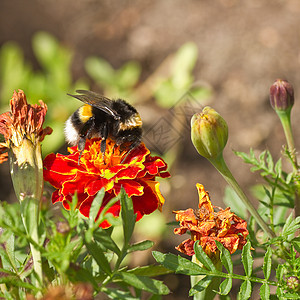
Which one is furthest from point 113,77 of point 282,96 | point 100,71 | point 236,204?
point 282,96

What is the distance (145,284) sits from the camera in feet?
2.22

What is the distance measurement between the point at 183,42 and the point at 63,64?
0.73m

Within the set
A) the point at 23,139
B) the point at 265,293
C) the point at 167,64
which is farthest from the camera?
the point at 167,64

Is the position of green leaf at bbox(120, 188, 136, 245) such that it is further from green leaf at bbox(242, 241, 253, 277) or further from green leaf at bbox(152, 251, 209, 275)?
green leaf at bbox(242, 241, 253, 277)

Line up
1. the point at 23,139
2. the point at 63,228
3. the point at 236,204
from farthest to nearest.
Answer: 1. the point at 236,204
2. the point at 23,139
3. the point at 63,228

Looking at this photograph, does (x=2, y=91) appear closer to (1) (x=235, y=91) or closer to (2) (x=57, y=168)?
(1) (x=235, y=91)

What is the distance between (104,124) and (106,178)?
0.19 m

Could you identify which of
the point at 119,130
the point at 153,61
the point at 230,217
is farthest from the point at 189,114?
the point at 153,61

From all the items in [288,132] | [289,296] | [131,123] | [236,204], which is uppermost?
[131,123]

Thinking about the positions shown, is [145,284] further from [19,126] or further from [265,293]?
[19,126]

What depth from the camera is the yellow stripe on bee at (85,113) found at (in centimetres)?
96

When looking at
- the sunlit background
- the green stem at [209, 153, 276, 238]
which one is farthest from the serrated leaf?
the sunlit background

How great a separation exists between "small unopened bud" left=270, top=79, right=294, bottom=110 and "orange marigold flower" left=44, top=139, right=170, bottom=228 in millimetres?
273

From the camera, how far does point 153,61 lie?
2625 mm
